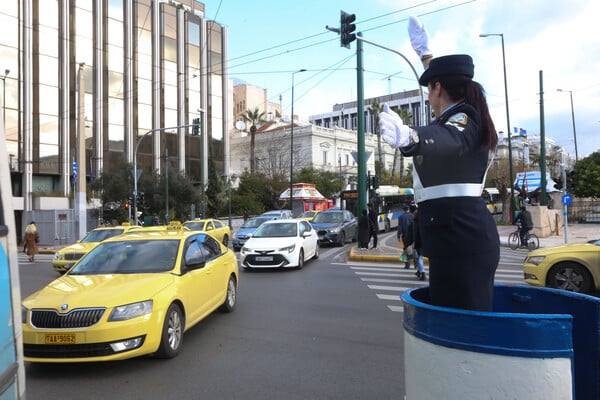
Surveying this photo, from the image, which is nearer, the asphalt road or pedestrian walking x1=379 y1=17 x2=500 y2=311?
pedestrian walking x1=379 y1=17 x2=500 y2=311

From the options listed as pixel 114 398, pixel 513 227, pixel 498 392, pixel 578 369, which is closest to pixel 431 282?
pixel 498 392

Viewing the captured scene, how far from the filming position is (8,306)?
2158mm

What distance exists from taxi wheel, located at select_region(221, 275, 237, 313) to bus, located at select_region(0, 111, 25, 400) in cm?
544

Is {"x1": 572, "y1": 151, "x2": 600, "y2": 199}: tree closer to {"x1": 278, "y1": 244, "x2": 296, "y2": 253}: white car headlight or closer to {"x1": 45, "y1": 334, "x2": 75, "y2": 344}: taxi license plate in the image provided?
{"x1": 278, "y1": 244, "x2": 296, "y2": 253}: white car headlight

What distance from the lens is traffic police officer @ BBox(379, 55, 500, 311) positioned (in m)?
2.13

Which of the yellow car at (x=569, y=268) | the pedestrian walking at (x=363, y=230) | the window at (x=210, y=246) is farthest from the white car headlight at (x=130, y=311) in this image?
the pedestrian walking at (x=363, y=230)

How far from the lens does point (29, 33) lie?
3350 centimetres

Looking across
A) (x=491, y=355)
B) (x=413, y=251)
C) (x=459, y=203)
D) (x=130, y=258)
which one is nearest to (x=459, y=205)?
(x=459, y=203)

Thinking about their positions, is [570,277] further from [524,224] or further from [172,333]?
[524,224]

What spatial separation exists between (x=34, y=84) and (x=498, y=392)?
39.1 m

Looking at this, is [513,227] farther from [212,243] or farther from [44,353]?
[44,353]

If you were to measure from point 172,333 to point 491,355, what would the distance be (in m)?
4.32

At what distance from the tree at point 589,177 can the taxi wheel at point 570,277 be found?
87.1 feet

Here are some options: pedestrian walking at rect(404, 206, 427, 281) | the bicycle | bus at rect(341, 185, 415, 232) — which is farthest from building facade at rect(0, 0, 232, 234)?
the bicycle
